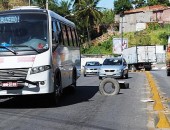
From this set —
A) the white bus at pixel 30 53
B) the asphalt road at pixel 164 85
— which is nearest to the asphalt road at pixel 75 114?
the white bus at pixel 30 53

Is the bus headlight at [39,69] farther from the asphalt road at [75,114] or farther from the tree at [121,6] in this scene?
the tree at [121,6]

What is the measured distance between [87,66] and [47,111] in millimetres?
29949

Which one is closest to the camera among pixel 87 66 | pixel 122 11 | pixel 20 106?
pixel 20 106

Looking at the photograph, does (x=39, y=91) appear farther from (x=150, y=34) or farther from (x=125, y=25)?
(x=125, y=25)

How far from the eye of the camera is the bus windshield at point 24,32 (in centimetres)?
1276

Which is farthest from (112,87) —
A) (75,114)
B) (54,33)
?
(75,114)

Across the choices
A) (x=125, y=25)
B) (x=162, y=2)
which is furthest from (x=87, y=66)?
(x=162, y=2)

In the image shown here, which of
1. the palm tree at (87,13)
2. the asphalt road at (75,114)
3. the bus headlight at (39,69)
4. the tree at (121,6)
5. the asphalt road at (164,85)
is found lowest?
the asphalt road at (164,85)

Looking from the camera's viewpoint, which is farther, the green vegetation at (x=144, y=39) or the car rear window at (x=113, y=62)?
the green vegetation at (x=144, y=39)

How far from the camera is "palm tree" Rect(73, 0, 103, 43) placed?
84.6m

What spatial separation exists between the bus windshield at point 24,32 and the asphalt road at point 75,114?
68.2 inches

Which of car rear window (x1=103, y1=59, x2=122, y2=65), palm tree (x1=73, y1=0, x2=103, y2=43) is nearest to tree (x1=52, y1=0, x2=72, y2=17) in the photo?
palm tree (x1=73, y1=0, x2=103, y2=43)

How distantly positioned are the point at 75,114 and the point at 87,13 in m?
74.9

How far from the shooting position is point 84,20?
87438mm
